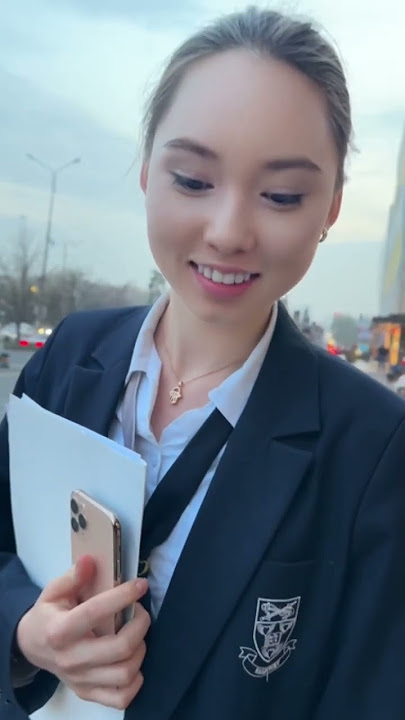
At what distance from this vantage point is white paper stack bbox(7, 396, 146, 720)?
0.58 m

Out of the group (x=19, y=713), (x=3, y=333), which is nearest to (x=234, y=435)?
(x=19, y=713)

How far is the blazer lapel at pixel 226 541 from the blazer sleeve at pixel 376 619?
8cm

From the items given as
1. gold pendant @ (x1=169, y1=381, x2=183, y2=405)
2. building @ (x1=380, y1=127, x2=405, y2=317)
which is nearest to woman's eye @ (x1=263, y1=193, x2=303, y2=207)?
gold pendant @ (x1=169, y1=381, x2=183, y2=405)

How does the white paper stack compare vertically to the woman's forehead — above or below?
below

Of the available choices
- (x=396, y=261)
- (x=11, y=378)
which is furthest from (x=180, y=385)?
(x=396, y=261)

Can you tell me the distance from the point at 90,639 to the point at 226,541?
0.15 meters

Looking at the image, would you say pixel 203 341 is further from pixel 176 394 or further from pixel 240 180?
pixel 240 180

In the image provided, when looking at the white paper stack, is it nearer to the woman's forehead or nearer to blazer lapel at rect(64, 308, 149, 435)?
blazer lapel at rect(64, 308, 149, 435)

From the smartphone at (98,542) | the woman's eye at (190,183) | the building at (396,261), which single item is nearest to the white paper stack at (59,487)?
the smartphone at (98,542)

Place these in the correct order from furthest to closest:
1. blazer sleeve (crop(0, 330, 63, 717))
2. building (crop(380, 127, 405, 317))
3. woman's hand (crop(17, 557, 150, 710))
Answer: building (crop(380, 127, 405, 317)), blazer sleeve (crop(0, 330, 63, 717)), woman's hand (crop(17, 557, 150, 710))

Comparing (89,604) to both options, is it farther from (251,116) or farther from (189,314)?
(251,116)

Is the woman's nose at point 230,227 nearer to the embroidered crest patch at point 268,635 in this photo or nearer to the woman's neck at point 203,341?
the woman's neck at point 203,341

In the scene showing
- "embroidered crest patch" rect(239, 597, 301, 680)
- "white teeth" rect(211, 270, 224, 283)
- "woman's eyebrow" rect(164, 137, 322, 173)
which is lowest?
"embroidered crest patch" rect(239, 597, 301, 680)

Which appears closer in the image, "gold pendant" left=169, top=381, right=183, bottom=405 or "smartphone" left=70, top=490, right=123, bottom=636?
"smartphone" left=70, top=490, right=123, bottom=636
